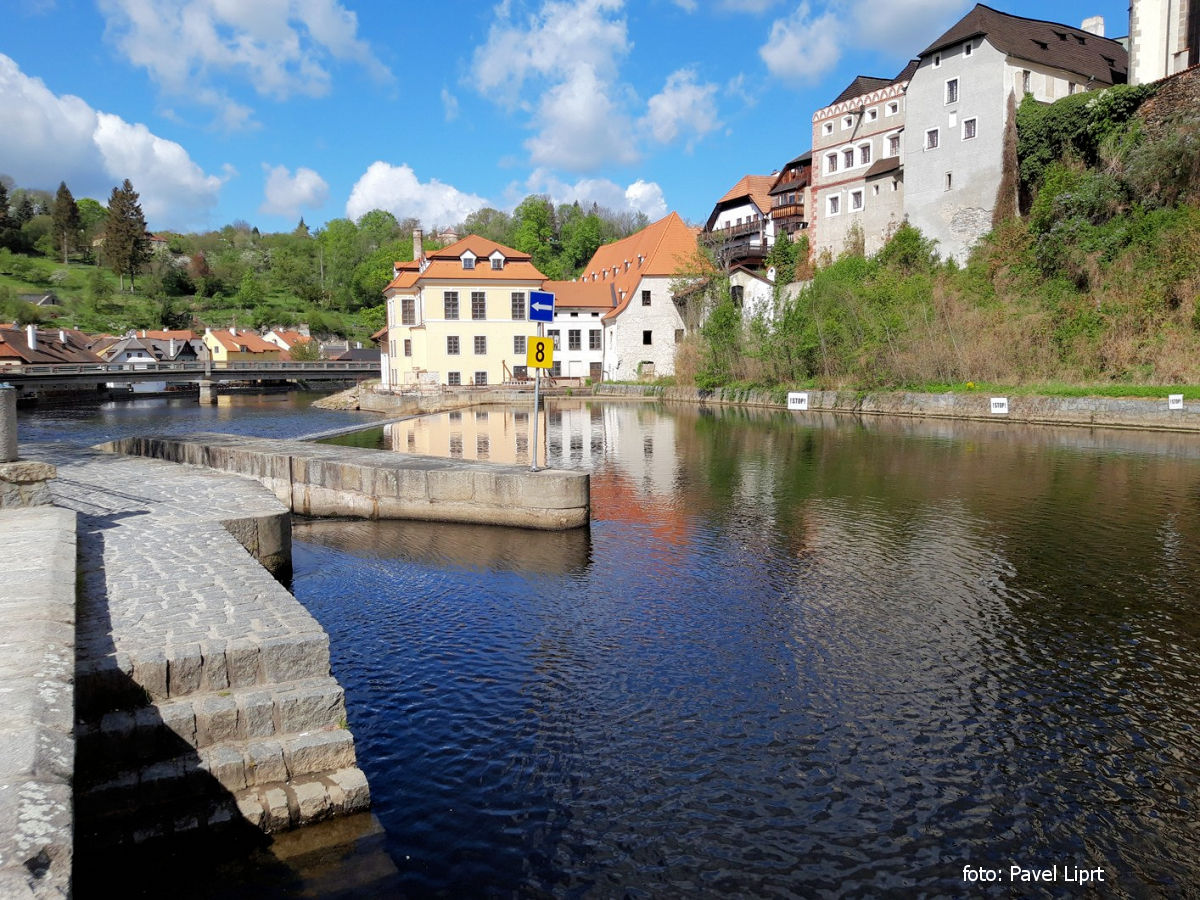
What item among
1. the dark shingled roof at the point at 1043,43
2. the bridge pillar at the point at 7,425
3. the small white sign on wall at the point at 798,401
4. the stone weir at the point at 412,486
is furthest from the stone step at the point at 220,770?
the dark shingled roof at the point at 1043,43

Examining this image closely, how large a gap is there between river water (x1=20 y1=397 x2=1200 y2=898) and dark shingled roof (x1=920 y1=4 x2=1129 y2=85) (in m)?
39.4

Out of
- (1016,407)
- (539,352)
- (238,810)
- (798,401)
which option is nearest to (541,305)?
(539,352)

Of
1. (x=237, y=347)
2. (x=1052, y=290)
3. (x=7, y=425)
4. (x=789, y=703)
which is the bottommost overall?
(x=789, y=703)

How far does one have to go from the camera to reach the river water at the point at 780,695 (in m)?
5.25

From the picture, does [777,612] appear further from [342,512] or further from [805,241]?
[805,241]

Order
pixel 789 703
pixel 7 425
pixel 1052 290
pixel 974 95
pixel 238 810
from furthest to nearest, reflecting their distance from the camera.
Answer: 1. pixel 974 95
2. pixel 1052 290
3. pixel 7 425
4. pixel 789 703
5. pixel 238 810

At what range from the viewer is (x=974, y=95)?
1816 inches

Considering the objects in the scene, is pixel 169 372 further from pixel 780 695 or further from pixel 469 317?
pixel 780 695

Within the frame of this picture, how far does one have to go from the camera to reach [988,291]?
41.7 meters

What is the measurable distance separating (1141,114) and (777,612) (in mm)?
42214

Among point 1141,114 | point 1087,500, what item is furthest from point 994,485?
point 1141,114

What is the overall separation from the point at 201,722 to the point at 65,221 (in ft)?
547

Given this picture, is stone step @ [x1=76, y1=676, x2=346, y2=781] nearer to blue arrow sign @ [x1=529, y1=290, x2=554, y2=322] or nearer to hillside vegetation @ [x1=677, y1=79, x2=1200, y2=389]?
blue arrow sign @ [x1=529, y1=290, x2=554, y2=322]

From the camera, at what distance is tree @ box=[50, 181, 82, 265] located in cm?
13888
